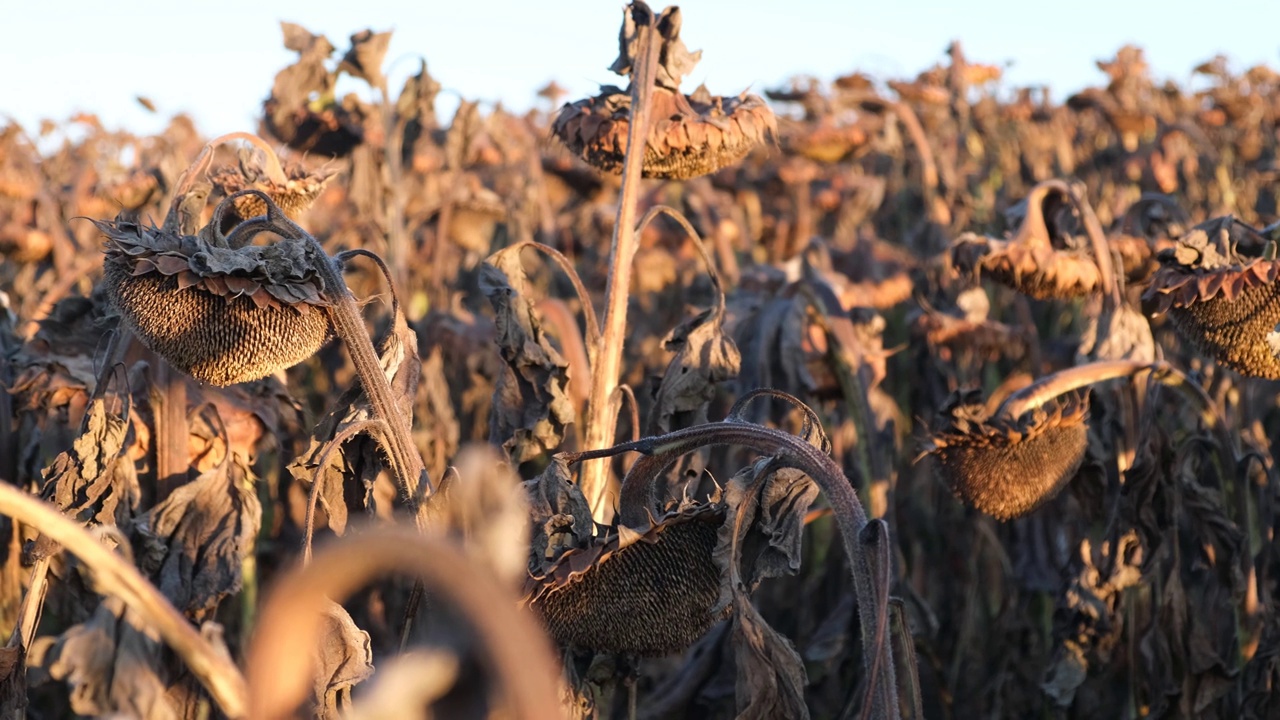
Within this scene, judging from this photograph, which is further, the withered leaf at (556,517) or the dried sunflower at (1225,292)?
the dried sunflower at (1225,292)

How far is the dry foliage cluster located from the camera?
183 centimetres

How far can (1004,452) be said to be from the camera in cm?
259

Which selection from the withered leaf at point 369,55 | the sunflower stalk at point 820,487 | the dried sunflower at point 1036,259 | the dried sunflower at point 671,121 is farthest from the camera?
the withered leaf at point 369,55

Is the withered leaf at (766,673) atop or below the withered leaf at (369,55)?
below

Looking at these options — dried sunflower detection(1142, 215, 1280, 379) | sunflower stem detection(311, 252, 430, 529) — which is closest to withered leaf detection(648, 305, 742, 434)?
sunflower stem detection(311, 252, 430, 529)

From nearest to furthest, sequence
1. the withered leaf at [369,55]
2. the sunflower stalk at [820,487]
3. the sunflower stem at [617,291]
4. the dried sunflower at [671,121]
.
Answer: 1. the sunflower stalk at [820,487]
2. the sunflower stem at [617,291]
3. the dried sunflower at [671,121]
4. the withered leaf at [369,55]

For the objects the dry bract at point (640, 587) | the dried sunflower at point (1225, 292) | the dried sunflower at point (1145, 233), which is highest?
the dried sunflower at point (1145, 233)

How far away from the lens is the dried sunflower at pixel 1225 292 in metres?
2.47

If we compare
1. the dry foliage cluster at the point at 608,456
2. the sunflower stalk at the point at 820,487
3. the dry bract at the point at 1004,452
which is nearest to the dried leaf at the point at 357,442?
the dry foliage cluster at the point at 608,456

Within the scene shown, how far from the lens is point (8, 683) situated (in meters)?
2.12

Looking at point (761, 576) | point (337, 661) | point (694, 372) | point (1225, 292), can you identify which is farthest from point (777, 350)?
point (337, 661)

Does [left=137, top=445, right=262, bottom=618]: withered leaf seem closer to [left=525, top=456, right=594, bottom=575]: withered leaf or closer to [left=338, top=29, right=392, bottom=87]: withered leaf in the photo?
[left=525, top=456, right=594, bottom=575]: withered leaf

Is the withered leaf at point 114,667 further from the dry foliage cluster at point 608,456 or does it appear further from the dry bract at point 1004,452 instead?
the dry bract at point 1004,452

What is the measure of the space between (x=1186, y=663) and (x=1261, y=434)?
1440 mm
